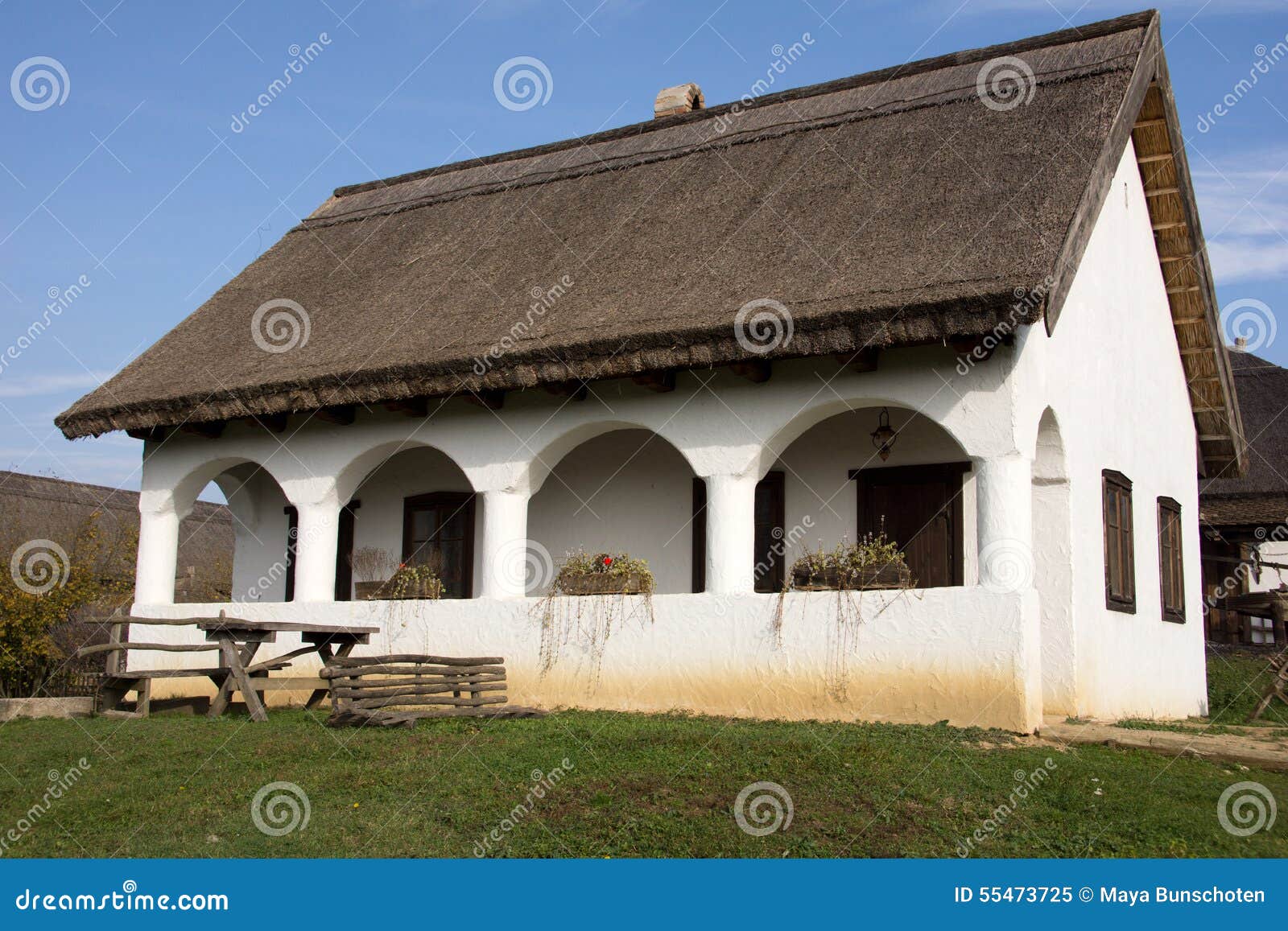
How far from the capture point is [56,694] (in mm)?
17641

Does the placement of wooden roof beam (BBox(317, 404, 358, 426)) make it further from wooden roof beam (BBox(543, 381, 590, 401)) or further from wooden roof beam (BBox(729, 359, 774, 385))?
wooden roof beam (BBox(729, 359, 774, 385))

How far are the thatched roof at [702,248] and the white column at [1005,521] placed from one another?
1148mm

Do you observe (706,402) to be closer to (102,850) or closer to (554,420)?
(554,420)

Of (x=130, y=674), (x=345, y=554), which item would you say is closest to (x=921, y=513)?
(x=345, y=554)

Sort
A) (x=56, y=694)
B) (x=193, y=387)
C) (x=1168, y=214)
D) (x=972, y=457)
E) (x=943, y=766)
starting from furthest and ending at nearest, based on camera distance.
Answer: (x=56, y=694), (x=1168, y=214), (x=193, y=387), (x=972, y=457), (x=943, y=766)

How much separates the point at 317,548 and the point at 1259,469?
1605cm

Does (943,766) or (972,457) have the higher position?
(972,457)

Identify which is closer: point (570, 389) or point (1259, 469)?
point (570, 389)

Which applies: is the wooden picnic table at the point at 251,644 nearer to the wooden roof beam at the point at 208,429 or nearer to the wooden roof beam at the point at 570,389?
the wooden roof beam at the point at 570,389

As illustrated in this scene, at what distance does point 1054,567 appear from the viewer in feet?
37.3

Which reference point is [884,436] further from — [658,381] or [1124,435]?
[1124,435]

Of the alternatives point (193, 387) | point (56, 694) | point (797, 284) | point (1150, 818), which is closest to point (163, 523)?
point (193, 387)

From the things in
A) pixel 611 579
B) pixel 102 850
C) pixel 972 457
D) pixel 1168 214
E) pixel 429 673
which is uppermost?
pixel 1168 214

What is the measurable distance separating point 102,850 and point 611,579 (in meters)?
5.73
